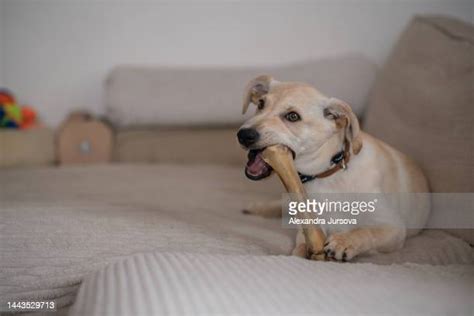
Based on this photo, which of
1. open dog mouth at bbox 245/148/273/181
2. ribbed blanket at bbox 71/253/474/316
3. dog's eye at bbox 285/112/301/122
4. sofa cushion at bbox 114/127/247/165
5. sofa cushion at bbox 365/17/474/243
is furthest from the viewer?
sofa cushion at bbox 114/127/247/165

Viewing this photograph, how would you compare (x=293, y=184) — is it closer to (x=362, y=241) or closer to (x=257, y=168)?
(x=257, y=168)

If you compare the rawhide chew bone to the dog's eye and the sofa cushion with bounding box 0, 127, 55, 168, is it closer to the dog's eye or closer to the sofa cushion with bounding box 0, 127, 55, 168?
the dog's eye

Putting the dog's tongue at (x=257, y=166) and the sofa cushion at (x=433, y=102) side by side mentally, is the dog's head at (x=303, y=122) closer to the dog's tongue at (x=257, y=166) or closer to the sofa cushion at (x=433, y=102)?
the dog's tongue at (x=257, y=166)

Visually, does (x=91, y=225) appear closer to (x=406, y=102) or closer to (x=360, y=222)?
(x=360, y=222)

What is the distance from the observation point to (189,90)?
7.82ft

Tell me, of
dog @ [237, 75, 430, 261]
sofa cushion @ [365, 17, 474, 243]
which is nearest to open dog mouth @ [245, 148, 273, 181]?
dog @ [237, 75, 430, 261]

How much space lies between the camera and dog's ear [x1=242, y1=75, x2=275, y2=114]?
1.48m

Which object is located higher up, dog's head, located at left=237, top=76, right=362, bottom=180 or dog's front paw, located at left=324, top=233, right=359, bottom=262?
dog's head, located at left=237, top=76, right=362, bottom=180

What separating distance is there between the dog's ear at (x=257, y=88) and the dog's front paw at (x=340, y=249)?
56 centimetres

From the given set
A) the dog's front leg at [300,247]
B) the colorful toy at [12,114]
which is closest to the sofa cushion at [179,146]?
the colorful toy at [12,114]

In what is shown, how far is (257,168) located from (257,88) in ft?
1.42

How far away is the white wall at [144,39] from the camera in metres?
2.55

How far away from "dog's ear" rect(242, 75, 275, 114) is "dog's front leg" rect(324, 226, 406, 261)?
1.81 feet

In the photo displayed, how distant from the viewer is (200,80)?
2406 millimetres
